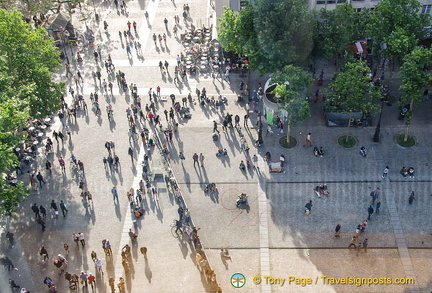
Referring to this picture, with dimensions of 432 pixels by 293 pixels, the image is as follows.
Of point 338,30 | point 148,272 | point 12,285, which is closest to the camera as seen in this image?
point 12,285

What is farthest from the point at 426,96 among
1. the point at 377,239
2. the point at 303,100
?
the point at 377,239

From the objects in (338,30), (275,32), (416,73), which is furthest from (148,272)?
(338,30)

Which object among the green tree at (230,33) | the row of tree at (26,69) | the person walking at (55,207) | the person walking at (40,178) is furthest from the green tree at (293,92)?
the person walking at (40,178)

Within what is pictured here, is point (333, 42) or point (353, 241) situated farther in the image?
point (333, 42)

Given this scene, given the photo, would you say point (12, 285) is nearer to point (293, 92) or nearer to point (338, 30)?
point (293, 92)

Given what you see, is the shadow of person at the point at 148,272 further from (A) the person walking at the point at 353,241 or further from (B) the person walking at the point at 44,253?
(A) the person walking at the point at 353,241

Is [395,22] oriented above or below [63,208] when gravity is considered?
above

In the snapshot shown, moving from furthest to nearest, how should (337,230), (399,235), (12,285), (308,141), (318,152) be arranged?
(308,141), (318,152), (399,235), (337,230), (12,285)

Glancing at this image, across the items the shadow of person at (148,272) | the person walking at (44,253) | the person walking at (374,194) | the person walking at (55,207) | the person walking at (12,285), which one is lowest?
the shadow of person at (148,272)
